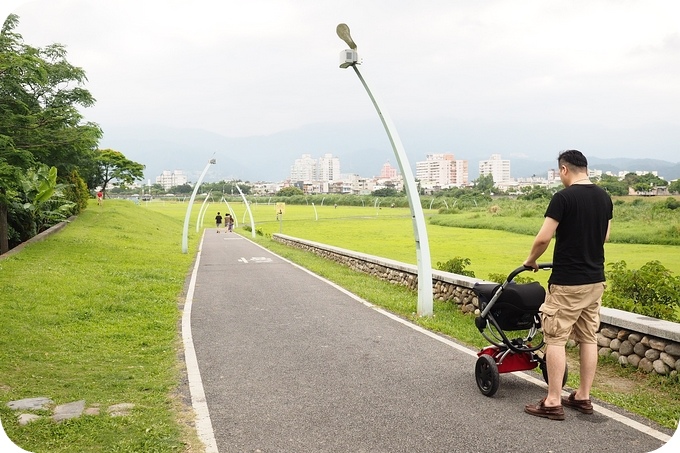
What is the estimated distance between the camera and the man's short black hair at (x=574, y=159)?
4680 mm

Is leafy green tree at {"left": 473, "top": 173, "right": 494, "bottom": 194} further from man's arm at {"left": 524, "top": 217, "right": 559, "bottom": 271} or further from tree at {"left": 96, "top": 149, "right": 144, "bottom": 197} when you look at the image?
man's arm at {"left": 524, "top": 217, "right": 559, "bottom": 271}

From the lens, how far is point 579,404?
4.80m

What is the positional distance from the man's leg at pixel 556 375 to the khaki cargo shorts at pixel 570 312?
0.25 ft

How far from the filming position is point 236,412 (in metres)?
4.89

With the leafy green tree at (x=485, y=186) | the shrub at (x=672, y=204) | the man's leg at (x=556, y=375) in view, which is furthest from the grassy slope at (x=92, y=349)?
the leafy green tree at (x=485, y=186)

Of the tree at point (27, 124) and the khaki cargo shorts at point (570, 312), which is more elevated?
the tree at point (27, 124)

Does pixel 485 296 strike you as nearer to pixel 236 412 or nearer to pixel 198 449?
pixel 236 412

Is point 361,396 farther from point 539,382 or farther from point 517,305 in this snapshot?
point 539,382

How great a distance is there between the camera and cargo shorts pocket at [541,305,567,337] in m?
4.66

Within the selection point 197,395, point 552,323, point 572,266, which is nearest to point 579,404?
point 552,323

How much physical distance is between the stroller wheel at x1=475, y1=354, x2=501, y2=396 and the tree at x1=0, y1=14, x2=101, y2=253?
12.6 metres

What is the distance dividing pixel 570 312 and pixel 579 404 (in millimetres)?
830

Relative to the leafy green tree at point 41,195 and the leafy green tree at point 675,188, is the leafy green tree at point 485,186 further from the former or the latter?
the leafy green tree at point 41,195

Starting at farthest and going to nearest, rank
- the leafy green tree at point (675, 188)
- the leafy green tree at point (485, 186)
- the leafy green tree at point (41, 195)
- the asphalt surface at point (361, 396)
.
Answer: the leafy green tree at point (485, 186) → the leafy green tree at point (675, 188) → the leafy green tree at point (41, 195) → the asphalt surface at point (361, 396)
